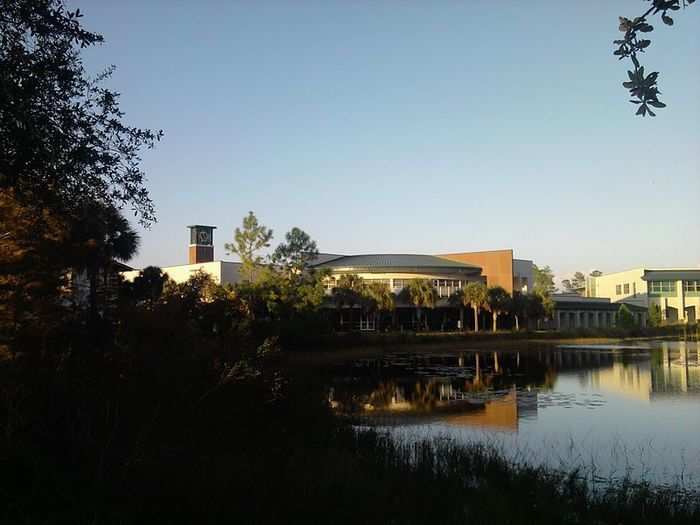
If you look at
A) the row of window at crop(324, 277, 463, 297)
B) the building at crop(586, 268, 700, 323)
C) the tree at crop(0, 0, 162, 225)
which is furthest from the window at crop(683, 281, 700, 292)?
the tree at crop(0, 0, 162, 225)

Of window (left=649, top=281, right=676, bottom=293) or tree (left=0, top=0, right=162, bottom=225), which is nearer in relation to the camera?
tree (left=0, top=0, right=162, bottom=225)

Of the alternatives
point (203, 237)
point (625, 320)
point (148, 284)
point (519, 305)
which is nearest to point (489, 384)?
point (148, 284)

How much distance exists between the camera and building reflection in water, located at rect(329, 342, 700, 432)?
22.9 metres

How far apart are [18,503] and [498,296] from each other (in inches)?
2942

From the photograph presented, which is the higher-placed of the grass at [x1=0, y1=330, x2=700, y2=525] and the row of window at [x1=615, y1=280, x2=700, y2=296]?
the row of window at [x1=615, y1=280, x2=700, y2=296]

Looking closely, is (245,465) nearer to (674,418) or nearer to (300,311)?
(674,418)

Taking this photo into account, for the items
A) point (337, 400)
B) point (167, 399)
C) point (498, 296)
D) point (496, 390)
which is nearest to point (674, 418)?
point (496, 390)

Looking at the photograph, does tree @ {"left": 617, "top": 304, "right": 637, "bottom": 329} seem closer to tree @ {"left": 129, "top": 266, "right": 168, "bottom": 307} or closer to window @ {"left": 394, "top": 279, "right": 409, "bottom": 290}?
window @ {"left": 394, "top": 279, "right": 409, "bottom": 290}

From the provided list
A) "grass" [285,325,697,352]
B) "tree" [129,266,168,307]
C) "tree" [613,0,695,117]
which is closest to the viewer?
"tree" [613,0,695,117]

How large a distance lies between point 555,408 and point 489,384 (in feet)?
28.2

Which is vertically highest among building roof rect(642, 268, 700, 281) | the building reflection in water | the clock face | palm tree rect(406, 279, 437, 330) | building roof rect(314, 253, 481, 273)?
the clock face

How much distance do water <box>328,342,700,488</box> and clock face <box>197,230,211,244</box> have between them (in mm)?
55194

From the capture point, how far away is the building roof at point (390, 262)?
3536 inches

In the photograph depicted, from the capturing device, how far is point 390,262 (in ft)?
303
